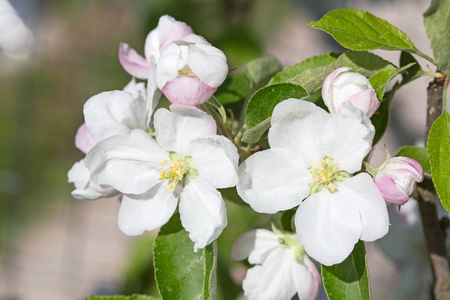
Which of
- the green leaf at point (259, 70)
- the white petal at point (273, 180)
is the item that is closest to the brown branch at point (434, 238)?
the white petal at point (273, 180)

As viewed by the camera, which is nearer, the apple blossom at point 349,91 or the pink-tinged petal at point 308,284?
the apple blossom at point 349,91

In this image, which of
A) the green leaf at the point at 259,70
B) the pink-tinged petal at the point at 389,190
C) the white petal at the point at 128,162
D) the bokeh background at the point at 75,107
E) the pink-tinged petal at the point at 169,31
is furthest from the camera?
the bokeh background at the point at 75,107

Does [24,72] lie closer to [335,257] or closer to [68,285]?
[68,285]

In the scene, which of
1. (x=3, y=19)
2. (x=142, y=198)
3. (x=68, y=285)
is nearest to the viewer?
(x=142, y=198)

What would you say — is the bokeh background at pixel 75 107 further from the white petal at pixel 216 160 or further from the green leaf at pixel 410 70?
the white petal at pixel 216 160

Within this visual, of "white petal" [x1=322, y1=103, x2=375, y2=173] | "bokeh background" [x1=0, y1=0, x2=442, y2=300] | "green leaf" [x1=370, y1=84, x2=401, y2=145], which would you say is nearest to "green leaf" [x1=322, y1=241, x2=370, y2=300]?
"white petal" [x1=322, y1=103, x2=375, y2=173]

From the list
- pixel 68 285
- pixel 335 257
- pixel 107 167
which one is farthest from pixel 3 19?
pixel 335 257
